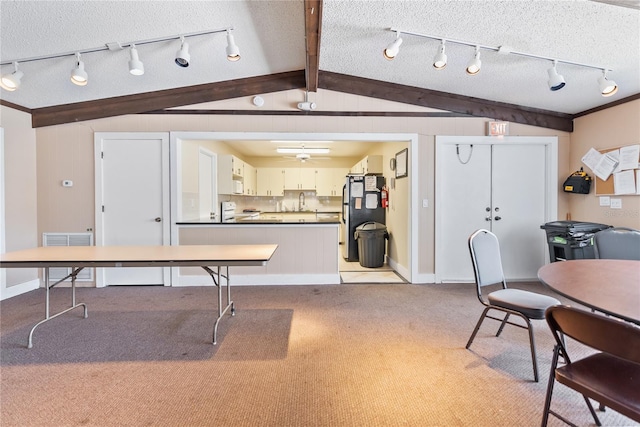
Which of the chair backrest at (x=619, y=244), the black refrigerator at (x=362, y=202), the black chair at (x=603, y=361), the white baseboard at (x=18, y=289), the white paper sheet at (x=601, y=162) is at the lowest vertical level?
the white baseboard at (x=18, y=289)

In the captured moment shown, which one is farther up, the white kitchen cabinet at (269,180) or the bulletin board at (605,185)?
the white kitchen cabinet at (269,180)

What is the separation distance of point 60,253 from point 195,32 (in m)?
2.41

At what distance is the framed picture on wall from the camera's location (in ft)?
14.6

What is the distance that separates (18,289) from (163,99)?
10.2ft

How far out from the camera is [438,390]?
6.16ft

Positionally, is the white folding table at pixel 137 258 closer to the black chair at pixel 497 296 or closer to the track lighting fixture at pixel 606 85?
the black chair at pixel 497 296

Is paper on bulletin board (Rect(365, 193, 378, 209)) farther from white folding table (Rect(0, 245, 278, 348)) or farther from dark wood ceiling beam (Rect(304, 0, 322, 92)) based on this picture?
white folding table (Rect(0, 245, 278, 348))

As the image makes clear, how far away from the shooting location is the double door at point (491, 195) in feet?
14.1

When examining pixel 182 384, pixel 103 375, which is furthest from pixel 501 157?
pixel 103 375

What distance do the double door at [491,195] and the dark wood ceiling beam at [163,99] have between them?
8.66ft

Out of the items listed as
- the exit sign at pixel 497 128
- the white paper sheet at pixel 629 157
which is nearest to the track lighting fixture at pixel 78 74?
the exit sign at pixel 497 128

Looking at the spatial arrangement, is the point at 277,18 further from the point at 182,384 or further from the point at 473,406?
the point at 473,406

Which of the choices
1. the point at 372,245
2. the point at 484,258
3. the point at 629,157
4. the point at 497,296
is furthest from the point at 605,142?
the point at 372,245

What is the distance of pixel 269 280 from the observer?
165 inches
